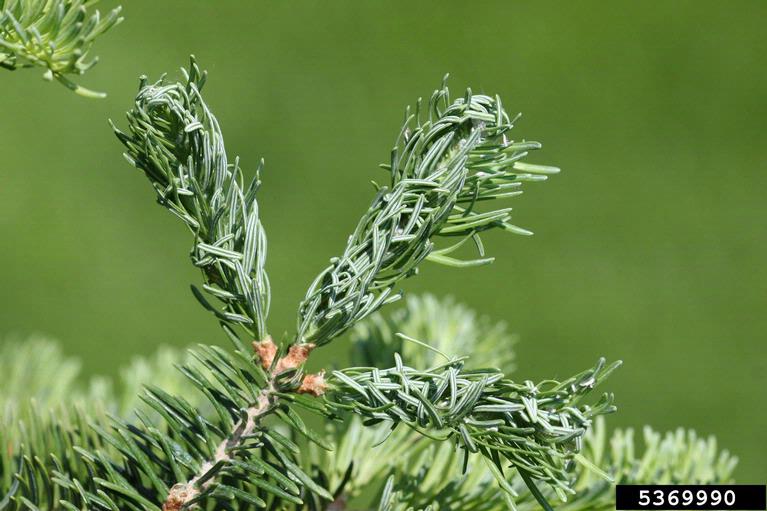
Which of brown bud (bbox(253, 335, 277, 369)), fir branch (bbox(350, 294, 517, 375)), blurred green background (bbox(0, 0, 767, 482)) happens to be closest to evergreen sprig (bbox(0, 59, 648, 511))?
brown bud (bbox(253, 335, 277, 369))

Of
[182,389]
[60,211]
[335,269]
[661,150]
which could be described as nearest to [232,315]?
[335,269]

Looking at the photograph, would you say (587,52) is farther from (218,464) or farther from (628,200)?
(218,464)

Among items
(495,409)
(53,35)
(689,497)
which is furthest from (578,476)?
(53,35)

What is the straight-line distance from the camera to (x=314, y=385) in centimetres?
30

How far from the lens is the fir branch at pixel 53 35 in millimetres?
274

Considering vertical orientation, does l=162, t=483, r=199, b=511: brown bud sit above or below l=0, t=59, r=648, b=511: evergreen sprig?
below

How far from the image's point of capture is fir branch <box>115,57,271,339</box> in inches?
11.4

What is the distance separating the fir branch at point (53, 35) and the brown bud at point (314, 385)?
0.38 ft

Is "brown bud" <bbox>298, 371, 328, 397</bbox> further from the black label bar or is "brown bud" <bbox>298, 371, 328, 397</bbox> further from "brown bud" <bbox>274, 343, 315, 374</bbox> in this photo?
the black label bar

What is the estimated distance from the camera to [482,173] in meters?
0.31

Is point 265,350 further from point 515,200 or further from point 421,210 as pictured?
point 515,200

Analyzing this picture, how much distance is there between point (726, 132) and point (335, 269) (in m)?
1.89

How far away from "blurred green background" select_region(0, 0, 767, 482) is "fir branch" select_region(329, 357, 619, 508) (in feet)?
4.38

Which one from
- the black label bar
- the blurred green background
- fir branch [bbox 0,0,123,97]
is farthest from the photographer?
the blurred green background
